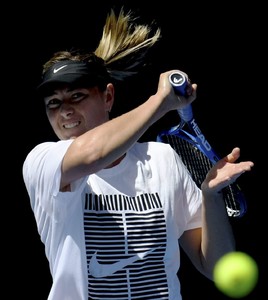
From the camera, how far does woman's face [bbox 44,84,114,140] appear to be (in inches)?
145

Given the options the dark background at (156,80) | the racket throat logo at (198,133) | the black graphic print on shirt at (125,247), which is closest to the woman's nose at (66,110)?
the black graphic print on shirt at (125,247)

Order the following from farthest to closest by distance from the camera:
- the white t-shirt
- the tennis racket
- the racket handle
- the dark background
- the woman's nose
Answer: the dark background < the tennis racket < the woman's nose < the white t-shirt < the racket handle

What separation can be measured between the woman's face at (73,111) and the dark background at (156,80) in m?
1.09

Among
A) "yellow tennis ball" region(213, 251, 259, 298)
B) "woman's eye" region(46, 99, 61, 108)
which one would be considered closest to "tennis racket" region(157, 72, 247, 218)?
"yellow tennis ball" region(213, 251, 259, 298)

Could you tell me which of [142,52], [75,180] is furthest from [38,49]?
[75,180]

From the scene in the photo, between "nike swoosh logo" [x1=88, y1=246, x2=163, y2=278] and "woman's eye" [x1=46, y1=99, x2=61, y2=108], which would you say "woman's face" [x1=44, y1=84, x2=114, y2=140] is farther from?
"nike swoosh logo" [x1=88, y1=246, x2=163, y2=278]

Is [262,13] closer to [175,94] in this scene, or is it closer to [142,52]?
[142,52]

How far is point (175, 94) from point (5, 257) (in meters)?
1.91

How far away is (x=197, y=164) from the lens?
3949 mm

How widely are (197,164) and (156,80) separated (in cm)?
110

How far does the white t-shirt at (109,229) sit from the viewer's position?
350 centimetres

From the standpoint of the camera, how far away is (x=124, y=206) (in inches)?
142

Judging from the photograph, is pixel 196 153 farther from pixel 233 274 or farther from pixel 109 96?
pixel 233 274

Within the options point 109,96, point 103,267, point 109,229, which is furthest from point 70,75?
point 103,267
